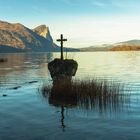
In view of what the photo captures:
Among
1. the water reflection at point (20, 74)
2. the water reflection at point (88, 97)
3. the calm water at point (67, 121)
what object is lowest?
the water reflection at point (20, 74)

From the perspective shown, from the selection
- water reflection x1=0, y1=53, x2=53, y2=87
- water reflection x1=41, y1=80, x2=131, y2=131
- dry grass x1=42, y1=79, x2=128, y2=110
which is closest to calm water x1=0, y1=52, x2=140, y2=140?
water reflection x1=41, y1=80, x2=131, y2=131

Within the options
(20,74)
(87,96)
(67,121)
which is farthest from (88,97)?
(20,74)

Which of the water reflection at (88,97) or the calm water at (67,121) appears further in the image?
the water reflection at (88,97)

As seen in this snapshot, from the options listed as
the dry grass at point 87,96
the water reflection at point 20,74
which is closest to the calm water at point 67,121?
the dry grass at point 87,96

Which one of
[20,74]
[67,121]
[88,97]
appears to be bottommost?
[20,74]

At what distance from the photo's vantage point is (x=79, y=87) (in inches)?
957

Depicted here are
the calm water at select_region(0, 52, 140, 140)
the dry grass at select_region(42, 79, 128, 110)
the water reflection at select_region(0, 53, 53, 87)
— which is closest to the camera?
the calm water at select_region(0, 52, 140, 140)

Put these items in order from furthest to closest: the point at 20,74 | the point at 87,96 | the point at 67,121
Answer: the point at 20,74 → the point at 87,96 → the point at 67,121

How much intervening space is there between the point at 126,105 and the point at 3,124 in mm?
8266

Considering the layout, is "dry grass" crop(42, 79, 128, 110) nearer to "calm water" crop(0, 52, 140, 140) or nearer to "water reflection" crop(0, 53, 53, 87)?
"calm water" crop(0, 52, 140, 140)

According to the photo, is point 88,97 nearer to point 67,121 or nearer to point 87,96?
point 87,96

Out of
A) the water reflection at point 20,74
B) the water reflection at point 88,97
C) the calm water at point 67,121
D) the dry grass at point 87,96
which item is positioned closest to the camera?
the calm water at point 67,121

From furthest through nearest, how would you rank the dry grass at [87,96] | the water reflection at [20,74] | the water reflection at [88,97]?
the water reflection at [20,74], the dry grass at [87,96], the water reflection at [88,97]

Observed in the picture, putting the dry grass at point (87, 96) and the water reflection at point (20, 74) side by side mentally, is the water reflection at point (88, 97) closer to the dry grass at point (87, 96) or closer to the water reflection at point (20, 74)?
the dry grass at point (87, 96)
